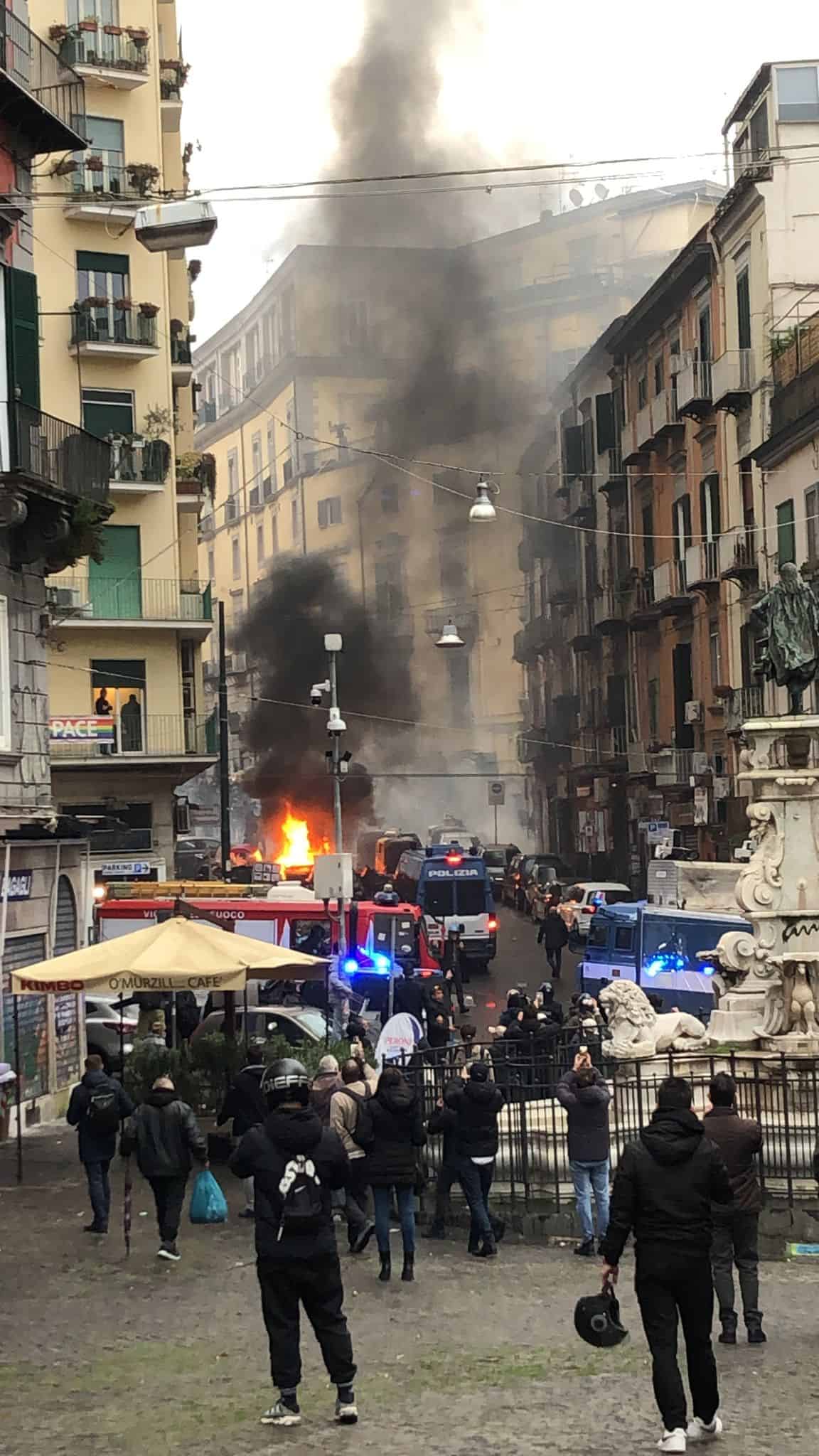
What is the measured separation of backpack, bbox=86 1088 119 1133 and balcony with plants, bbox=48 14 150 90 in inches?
1196

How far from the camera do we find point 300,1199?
8.07m

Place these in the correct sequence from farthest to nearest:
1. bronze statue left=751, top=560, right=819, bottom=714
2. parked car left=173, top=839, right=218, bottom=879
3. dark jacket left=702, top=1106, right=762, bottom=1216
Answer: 1. parked car left=173, top=839, right=218, bottom=879
2. bronze statue left=751, top=560, right=819, bottom=714
3. dark jacket left=702, top=1106, right=762, bottom=1216

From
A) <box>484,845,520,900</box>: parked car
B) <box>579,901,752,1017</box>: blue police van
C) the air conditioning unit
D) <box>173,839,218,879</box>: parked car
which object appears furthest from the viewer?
<box>484,845,520,900</box>: parked car

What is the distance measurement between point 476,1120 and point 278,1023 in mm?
9365

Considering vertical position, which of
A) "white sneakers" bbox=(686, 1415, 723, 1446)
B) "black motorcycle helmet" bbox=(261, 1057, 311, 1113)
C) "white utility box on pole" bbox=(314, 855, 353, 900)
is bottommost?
"white sneakers" bbox=(686, 1415, 723, 1446)

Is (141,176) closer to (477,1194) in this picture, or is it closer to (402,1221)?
(477,1194)

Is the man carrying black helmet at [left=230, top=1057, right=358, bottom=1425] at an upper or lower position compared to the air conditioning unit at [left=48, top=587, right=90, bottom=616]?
lower

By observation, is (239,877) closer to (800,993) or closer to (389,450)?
(389,450)

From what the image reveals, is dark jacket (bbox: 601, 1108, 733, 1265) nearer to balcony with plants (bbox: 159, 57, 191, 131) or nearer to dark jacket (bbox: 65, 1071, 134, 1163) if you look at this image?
dark jacket (bbox: 65, 1071, 134, 1163)

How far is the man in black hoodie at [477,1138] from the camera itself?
12672 mm

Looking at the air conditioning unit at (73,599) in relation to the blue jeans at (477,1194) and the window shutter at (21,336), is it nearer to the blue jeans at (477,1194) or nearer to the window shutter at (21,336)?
the window shutter at (21,336)

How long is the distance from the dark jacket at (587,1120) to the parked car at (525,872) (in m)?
35.1

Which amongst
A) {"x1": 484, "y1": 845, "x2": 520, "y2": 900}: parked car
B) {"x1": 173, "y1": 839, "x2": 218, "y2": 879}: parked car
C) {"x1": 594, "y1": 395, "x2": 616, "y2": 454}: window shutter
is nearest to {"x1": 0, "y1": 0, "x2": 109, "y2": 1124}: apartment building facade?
{"x1": 173, "y1": 839, "x2": 218, "y2": 879}: parked car

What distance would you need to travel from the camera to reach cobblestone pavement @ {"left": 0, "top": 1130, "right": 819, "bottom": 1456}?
8.19 m
